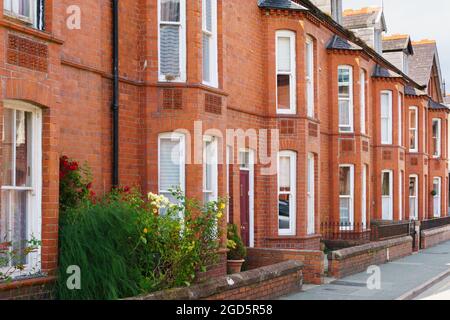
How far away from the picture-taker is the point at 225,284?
11.6m

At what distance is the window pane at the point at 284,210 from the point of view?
1967cm

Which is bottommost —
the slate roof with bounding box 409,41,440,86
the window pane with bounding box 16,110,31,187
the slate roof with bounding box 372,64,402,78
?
the window pane with bounding box 16,110,31,187

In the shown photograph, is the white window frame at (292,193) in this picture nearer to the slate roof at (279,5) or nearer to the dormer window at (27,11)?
the slate roof at (279,5)

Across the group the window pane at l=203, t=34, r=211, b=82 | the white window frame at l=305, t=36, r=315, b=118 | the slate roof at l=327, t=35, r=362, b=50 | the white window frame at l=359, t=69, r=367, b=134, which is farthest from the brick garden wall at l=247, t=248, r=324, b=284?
the white window frame at l=359, t=69, r=367, b=134

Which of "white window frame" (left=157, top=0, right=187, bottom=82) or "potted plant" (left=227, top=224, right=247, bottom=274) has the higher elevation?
"white window frame" (left=157, top=0, right=187, bottom=82)

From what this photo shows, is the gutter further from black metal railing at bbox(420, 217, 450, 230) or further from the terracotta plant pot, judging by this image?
black metal railing at bbox(420, 217, 450, 230)

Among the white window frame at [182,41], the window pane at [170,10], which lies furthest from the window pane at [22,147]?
the window pane at [170,10]

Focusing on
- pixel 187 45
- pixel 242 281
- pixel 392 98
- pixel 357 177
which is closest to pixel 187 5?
pixel 187 45

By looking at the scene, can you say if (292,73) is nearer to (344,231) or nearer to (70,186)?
(344,231)

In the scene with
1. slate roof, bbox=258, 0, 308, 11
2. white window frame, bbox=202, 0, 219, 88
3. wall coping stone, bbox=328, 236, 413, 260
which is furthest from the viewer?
slate roof, bbox=258, 0, 308, 11

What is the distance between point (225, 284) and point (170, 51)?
5.27 meters

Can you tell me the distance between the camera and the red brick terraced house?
10.0 meters

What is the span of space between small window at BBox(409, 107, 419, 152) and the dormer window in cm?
2644

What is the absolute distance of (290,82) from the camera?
64.5 feet
